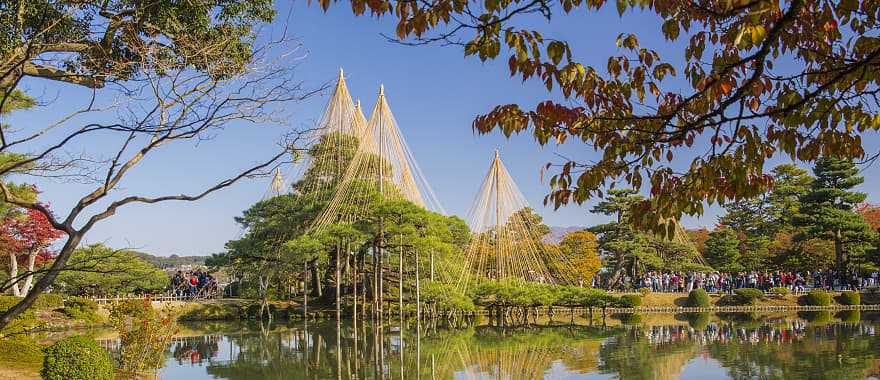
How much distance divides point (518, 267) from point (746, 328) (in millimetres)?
8991

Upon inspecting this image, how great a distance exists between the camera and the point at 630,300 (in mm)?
27016

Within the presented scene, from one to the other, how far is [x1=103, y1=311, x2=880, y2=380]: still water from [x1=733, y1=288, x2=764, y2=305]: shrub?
524cm

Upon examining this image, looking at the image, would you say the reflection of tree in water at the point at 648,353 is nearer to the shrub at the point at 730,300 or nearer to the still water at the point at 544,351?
the still water at the point at 544,351

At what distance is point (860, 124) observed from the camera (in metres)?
3.96

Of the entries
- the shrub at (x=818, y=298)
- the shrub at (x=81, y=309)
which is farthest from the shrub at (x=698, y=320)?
the shrub at (x=81, y=309)

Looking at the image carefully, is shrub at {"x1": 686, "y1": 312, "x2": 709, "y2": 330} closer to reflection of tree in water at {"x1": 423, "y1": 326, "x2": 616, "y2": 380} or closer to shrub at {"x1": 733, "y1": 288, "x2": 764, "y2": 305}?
shrub at {"x1": 733, "y1": 288, "x2": 764, "y2": 305}

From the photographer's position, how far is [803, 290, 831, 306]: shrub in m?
27.0

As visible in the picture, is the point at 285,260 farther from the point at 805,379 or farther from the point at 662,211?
the point at 662,211

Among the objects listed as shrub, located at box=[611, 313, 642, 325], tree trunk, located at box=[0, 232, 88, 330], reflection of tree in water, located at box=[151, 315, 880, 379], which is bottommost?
shrub, located at box=[611, 313, 642, 325]

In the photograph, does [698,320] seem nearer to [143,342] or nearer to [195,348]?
[195,348]

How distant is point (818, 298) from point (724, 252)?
20.2 feet

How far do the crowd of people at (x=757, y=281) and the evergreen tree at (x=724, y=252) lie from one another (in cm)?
85

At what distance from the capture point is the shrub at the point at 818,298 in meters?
27.0

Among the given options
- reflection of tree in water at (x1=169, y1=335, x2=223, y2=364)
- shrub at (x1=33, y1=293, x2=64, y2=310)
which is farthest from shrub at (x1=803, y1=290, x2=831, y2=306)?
shrub at (x1=33, y1=293, x2=64, y2=310)
